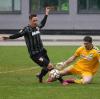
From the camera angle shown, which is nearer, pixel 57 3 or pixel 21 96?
pixel 21 96

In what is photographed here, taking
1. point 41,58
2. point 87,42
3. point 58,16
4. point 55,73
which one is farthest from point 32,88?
point 58,16

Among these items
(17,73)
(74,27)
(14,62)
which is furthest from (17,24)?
(17,73)

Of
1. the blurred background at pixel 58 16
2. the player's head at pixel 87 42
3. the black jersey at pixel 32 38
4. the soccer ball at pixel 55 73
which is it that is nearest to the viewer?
the player's head at pixel 87 42

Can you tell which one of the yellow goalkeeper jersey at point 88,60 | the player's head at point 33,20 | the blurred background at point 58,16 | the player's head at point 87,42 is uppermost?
the player's head at point 33,20

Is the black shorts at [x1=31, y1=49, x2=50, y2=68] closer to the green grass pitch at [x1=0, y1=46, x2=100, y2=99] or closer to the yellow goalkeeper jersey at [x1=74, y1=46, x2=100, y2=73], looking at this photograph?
the green grass pitch at [x1=0, y1=46, x2=100, y2=99]

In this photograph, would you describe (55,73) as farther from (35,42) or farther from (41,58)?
(35,42)

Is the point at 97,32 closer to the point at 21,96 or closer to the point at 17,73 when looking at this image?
the point at 17,73

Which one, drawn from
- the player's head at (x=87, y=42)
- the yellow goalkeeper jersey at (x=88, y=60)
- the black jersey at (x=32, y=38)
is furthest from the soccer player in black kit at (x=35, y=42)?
the player's head at (x=87, y=42)

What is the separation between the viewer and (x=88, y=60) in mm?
15727

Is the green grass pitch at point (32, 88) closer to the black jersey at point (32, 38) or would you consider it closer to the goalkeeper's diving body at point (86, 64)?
the goalkeeper's diving body at point (86, 64)

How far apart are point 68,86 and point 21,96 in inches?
88.5

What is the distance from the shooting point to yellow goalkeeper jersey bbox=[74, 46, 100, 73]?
1563 centimetres

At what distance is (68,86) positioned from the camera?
15.0 metres

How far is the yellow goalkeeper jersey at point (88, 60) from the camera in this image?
51.3ft
